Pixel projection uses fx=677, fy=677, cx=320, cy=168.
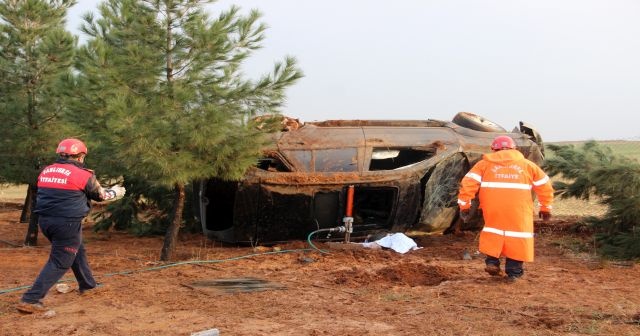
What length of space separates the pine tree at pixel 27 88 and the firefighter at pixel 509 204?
745 centimetres

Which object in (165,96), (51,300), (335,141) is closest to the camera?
(51,300)

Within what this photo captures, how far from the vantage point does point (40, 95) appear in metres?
11.9

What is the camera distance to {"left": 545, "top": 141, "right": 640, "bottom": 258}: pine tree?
9992 mm

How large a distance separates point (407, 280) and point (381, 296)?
1046mm

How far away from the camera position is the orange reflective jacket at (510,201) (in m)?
7.85

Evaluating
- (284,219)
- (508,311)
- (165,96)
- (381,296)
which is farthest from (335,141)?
(508,311)

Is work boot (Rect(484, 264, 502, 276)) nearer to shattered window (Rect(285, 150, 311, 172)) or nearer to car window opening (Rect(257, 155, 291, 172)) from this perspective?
shattered window (Rect(285, 150, 311, 172))

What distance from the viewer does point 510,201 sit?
7910 millimetres

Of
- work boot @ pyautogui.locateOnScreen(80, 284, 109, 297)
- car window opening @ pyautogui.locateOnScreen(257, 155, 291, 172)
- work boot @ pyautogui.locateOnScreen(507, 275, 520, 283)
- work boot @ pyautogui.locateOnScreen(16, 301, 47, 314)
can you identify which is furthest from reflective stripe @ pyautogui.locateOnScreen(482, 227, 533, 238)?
work boot @ pyautogui.locateOnScreen(16, 301, 47, 314)

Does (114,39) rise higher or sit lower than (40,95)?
higher

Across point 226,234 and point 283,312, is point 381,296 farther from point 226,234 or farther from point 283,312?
point 226,234

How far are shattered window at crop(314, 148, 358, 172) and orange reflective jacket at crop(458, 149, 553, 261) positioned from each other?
2843 mm

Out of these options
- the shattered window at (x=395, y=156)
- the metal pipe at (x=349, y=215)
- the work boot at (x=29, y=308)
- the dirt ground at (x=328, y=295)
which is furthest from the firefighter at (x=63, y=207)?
the shattered window at (x=395, y=156)

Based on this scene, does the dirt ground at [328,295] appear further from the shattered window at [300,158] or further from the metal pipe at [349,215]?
the shattered window at [300,158]
